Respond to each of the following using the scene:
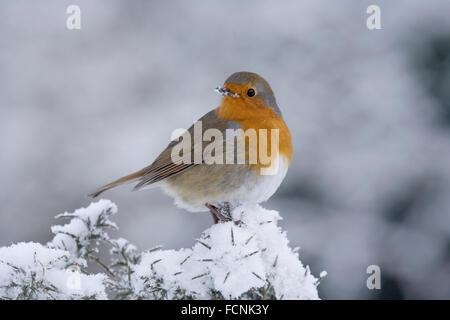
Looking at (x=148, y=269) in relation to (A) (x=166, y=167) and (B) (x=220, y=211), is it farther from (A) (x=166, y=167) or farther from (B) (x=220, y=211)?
(A) (x=166, y=167)

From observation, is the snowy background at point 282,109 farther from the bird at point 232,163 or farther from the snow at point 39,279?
the snow at point 39,279

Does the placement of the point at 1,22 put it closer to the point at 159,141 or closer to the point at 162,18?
the point at 162,18

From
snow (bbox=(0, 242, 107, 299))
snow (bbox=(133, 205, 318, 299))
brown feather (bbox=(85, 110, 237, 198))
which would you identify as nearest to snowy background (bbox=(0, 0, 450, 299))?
brown feather (bbox=(85, 110, 237, 198))

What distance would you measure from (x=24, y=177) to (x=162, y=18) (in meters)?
2.51

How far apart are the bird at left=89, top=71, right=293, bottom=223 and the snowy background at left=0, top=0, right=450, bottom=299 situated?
1.70 m

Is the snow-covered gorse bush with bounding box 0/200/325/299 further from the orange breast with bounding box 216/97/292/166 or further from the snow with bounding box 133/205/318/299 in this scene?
the orange breast with bounding box 216/97/292/166

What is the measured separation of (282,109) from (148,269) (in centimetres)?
401

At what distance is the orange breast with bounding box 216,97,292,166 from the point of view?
3367mm

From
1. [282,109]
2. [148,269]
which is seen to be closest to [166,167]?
[148,269]

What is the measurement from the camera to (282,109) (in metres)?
5.80

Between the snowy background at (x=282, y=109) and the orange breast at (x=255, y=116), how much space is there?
1.72 metres

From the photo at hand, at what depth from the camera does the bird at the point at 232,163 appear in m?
3.20

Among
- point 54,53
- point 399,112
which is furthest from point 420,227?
point 54,53
